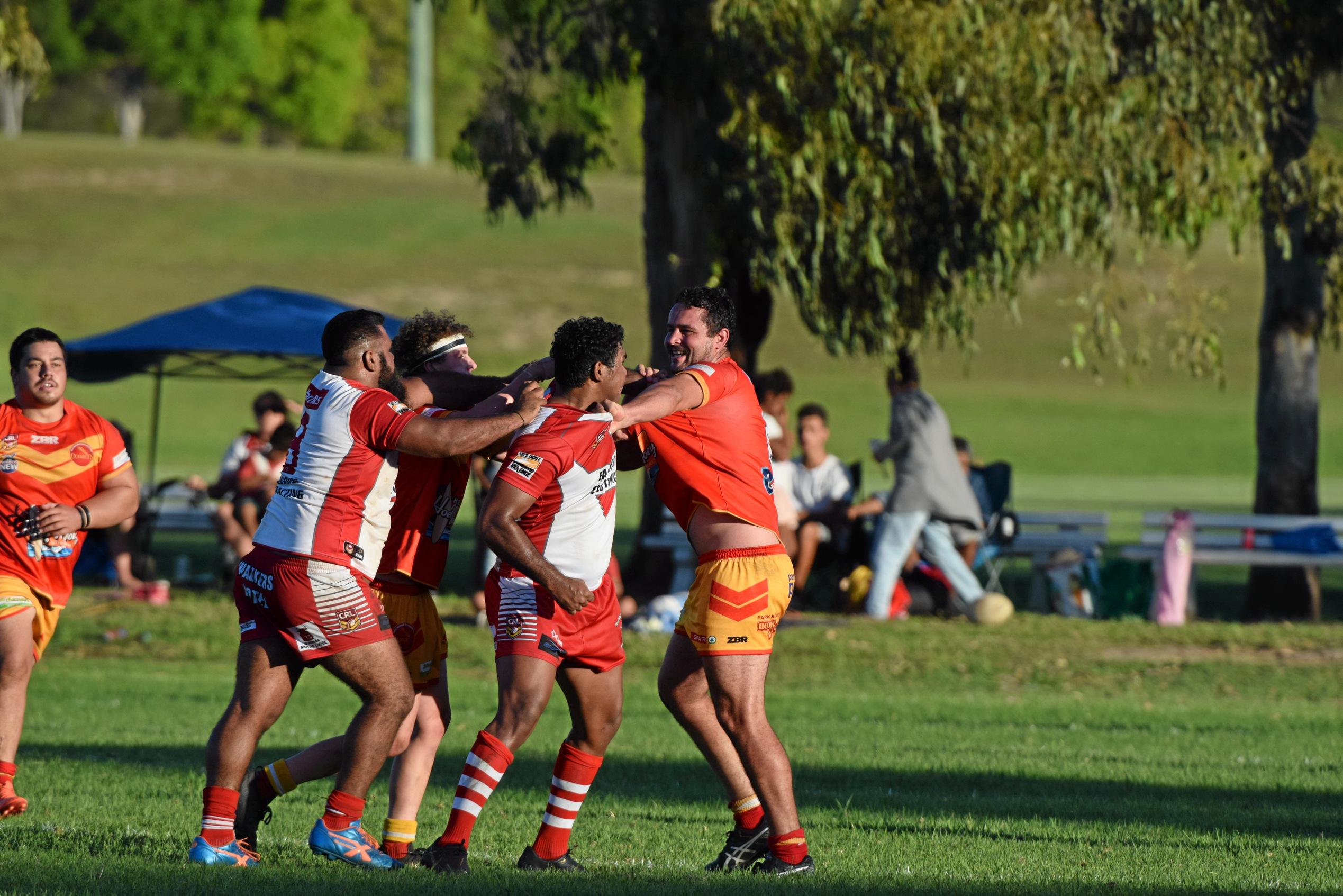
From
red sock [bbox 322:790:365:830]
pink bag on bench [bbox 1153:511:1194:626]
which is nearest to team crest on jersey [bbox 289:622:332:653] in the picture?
red sock [bbox 322:790:365:830]

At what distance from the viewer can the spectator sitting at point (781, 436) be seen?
14.0 metres

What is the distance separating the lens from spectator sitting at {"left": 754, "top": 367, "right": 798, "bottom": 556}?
13992mm

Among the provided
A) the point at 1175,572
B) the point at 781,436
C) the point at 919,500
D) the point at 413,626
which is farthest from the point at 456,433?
the point at 1175,572

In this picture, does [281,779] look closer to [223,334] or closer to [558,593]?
[558,593]

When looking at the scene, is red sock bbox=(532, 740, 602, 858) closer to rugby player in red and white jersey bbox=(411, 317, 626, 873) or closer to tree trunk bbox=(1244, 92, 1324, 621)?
rugby player in red and white jersey bbox=(411, 317, 626, 873)

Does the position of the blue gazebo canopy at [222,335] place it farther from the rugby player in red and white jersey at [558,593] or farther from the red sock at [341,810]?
the red sock at [341,810]

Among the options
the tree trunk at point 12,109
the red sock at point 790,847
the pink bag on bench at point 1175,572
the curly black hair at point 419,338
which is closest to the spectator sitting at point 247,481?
the pink bag on bench at point 1175,572

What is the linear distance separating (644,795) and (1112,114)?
27.5 ft

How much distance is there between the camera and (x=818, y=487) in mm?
15477

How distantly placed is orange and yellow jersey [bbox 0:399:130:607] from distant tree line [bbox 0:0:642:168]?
237 ft

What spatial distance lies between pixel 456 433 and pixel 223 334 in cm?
1134

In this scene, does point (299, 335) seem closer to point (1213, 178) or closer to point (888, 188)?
point (888, 188)

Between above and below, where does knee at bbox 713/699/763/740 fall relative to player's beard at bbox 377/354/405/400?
below

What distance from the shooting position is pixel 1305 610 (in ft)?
52.4
